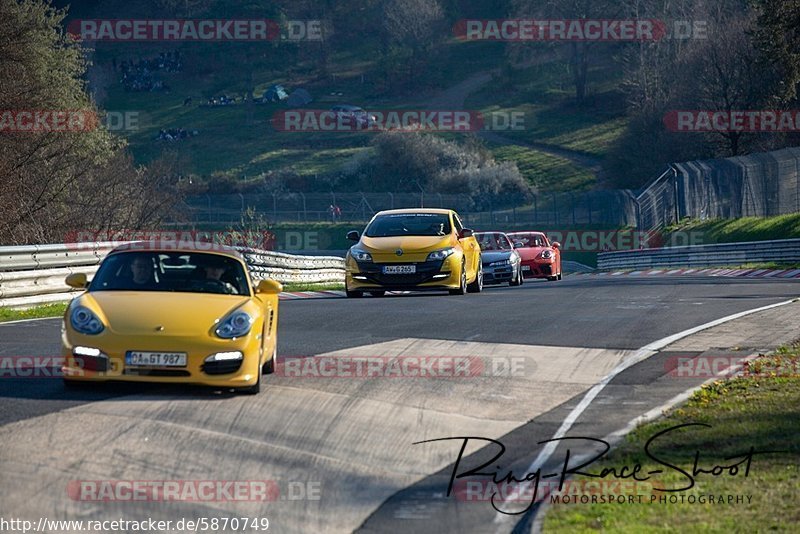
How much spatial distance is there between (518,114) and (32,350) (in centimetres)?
8662

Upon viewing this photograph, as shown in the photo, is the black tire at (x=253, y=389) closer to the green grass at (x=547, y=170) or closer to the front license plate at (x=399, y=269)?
the front license plate at (x=399, y=269)

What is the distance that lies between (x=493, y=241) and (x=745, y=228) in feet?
49.9

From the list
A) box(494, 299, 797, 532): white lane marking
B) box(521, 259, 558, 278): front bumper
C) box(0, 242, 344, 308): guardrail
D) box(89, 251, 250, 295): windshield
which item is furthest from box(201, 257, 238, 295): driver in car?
box(521, 259, 558, 278): front bumper

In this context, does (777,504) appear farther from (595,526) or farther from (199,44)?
(199,44)

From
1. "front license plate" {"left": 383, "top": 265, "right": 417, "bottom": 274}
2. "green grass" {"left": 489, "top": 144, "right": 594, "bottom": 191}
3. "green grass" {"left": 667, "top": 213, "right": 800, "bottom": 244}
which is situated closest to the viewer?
"front license plate" {"left": 383, "top": 265, "right": 417, "bottom": 274}

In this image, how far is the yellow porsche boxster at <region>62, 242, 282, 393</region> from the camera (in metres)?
10.3

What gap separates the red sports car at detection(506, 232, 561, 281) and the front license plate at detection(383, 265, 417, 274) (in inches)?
476

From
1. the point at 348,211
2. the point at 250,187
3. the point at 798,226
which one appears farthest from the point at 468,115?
the point at 798,226

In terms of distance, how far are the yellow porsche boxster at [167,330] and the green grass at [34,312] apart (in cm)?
809

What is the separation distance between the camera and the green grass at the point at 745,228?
40.5 m

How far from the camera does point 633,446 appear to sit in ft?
30.8

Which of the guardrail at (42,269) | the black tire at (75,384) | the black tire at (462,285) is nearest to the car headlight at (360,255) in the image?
the black tire at (462,285)

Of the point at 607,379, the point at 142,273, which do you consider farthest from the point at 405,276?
the point at 142,273

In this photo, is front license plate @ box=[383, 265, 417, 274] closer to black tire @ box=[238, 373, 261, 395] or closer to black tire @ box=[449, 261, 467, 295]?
black tire @ box=[449, 261, 467, 295]
